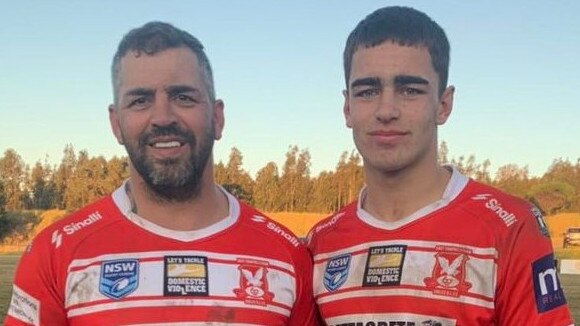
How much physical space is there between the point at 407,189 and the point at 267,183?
7922 centimetres

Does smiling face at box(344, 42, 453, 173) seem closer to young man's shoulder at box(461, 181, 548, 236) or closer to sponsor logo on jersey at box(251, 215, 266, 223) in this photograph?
young man's shoulder at box(461, 181, 548, 236)

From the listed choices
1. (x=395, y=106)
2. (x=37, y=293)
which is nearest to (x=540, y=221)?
(x=395, y=106)

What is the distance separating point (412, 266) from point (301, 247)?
22.7 inches

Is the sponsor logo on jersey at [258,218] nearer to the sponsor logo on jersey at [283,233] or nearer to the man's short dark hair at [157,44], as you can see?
the sponsor logo on jersey at [283,233]

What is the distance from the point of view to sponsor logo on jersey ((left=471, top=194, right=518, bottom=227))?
132 inches

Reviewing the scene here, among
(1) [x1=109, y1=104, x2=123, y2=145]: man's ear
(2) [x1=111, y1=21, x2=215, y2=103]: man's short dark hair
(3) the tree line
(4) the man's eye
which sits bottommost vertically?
(1) [x1=109, y1=104, x2=123, y2=145]: man's ear

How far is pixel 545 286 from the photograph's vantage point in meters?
3.25

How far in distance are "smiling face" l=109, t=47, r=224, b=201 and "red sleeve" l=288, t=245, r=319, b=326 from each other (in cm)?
63

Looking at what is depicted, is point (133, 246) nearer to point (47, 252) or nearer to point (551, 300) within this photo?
point (47, 252)

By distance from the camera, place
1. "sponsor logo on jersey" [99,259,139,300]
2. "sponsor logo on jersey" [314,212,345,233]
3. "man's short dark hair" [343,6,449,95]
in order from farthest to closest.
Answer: "sponsor logo on jersey" [314,212,345,233] < "man's short dark hair" [343,6,449,95] < "sponsor logo on jersey" [99,259,139,300]

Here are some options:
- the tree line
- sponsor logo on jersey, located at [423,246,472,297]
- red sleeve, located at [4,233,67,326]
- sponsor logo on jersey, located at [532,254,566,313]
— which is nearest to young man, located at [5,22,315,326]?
red sleeve, located at [4,233,67,326]

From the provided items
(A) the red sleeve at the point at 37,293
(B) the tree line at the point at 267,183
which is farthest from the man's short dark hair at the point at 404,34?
(B) the tree line at the point at 267,183

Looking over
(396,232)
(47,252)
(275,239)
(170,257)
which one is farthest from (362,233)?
(47,252)

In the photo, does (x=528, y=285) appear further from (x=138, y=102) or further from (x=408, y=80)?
(x=138, y=102)
